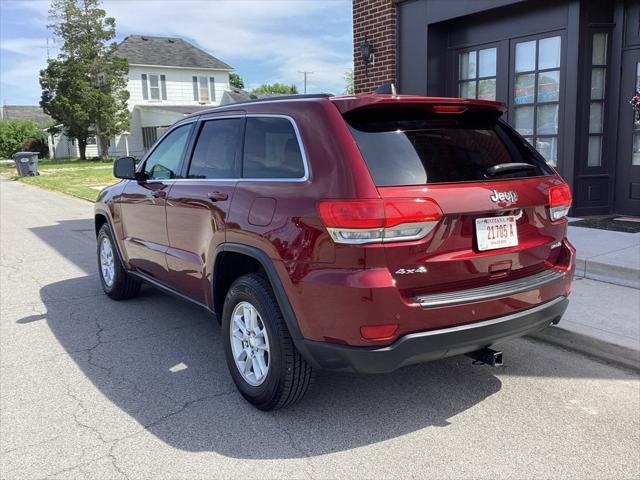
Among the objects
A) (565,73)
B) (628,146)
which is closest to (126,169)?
(565,73)

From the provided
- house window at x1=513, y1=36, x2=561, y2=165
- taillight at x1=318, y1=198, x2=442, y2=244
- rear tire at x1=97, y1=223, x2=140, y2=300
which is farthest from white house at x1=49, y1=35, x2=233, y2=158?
taillight at x1=318, y1=198, x2=442, y2=244

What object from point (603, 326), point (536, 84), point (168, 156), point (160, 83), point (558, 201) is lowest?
point (603, 326)

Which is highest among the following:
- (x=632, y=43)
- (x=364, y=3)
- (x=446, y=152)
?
(x=364, y=3)

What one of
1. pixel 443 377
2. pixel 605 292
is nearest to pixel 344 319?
pixel 443 377

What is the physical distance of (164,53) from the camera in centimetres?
3966

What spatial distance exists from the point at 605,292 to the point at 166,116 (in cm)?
3301

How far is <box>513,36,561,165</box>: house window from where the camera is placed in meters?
8.19

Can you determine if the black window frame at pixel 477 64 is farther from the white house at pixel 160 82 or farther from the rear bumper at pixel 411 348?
the white house at pixel 160 82

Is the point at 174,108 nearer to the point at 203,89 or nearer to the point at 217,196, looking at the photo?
the point at 203,89

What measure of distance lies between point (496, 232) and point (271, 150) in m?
1.39

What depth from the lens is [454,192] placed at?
2.95 m

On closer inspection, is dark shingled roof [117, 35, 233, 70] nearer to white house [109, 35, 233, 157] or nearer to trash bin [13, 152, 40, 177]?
white house [109, 35, 233, 157]

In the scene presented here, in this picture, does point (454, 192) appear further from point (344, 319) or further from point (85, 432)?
point (85, 432)

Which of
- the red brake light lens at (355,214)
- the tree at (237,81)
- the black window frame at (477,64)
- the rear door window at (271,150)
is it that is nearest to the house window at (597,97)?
the black window frame at (477,64)
